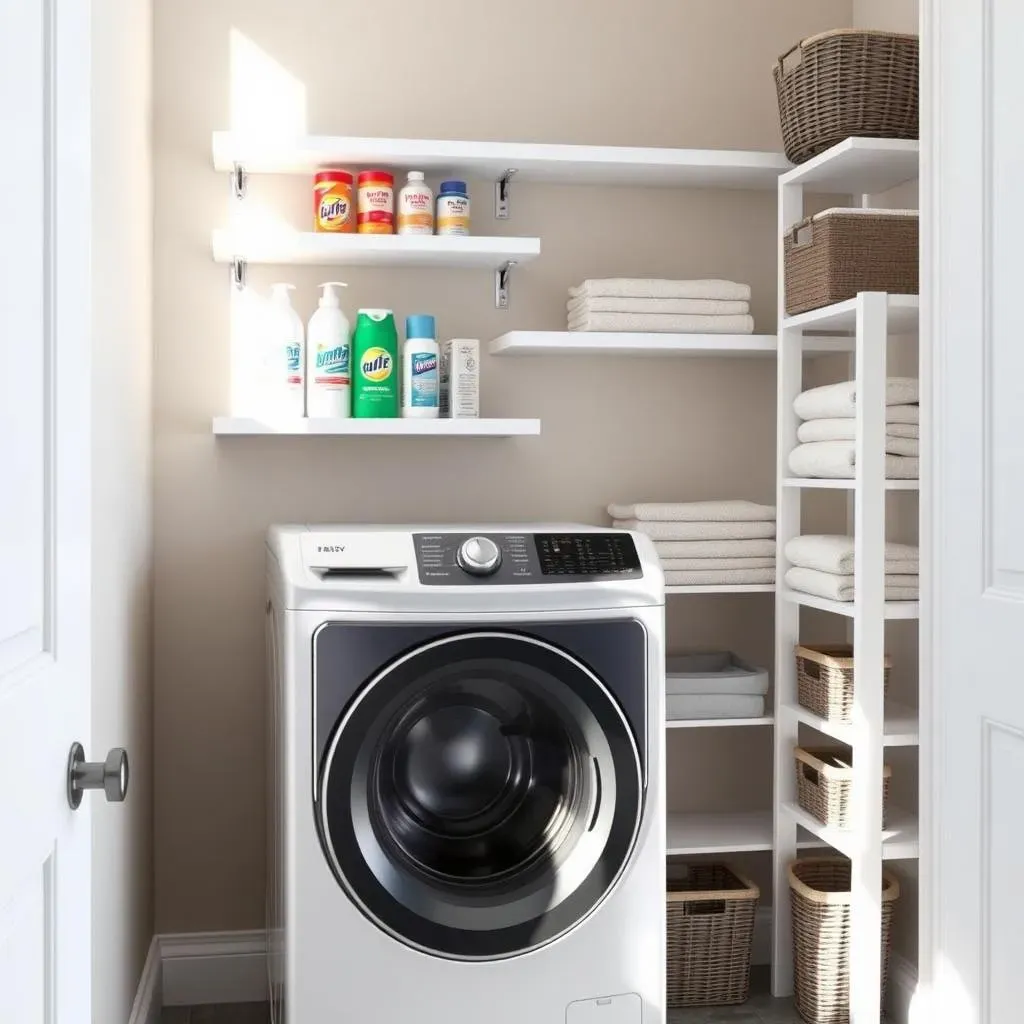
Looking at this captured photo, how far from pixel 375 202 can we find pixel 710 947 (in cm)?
173

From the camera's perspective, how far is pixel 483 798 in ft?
6.54

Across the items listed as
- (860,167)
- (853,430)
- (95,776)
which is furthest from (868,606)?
(95,776)

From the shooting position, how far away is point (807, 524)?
2801 mm

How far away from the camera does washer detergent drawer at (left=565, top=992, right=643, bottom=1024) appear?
1.99m

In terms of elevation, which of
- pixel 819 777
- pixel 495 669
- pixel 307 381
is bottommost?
pixel 819 777

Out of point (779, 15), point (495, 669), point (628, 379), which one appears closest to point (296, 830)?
point (495, 669)

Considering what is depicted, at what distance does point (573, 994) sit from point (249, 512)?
1234mm

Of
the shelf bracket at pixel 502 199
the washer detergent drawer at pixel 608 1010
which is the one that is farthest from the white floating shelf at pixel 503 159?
the washer detergent drawer at pixel 608 1010

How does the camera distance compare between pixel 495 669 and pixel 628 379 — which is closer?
pixel 495 669

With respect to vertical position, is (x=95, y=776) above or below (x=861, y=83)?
below

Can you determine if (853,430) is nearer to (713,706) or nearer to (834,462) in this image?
(834,462)

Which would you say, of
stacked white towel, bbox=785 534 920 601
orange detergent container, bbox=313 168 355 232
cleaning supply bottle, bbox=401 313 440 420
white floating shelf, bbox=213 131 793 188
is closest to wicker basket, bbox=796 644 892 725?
stacked white towel, bbox=785 534 920 601

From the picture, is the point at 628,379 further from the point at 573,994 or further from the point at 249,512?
the point at 573,994

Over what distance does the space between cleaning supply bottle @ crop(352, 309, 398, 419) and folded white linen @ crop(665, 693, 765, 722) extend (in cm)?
86
